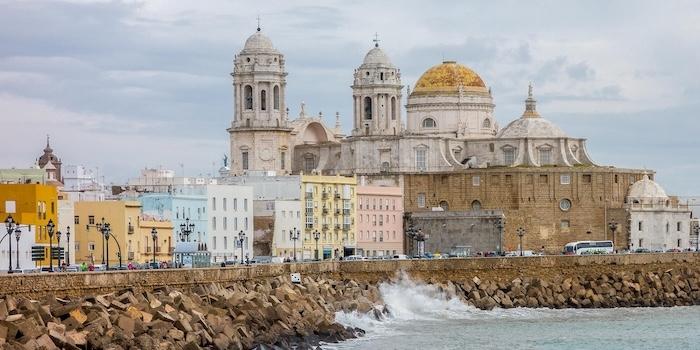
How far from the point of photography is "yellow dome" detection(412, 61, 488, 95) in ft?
414

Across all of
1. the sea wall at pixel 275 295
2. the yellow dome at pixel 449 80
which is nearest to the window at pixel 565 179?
the yellow dome at pixel 449 80

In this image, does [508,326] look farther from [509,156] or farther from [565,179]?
[509,156]

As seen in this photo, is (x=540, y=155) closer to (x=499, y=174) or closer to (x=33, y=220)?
(x=499, y=174)

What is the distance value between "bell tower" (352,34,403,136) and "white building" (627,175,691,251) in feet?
53.0

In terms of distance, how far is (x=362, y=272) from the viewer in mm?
75812

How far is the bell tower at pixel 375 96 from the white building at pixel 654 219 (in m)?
16.2

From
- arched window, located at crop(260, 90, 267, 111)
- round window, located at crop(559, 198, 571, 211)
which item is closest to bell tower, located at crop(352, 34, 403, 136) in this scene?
arched window, located at crop(260, 90, 267, 111)

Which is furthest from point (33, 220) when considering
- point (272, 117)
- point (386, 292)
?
point (272, 117)

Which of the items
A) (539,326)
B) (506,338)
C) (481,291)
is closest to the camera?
(506,338)

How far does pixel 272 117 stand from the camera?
114875mm

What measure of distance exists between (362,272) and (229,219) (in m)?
24.7

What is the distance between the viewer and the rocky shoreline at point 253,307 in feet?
156

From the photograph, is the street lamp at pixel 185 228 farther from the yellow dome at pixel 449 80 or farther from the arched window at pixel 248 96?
the yellow dome at pixel 449 80

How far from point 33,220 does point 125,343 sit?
82.9 feet
